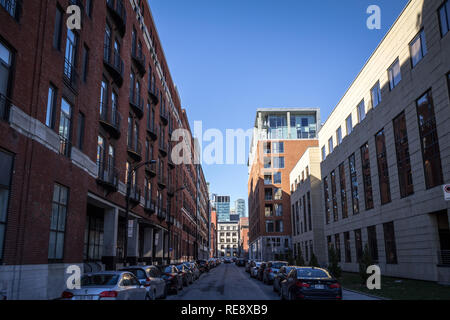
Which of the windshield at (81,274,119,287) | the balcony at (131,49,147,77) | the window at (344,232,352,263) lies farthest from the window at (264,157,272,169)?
the windshield at (81,274,119,287)

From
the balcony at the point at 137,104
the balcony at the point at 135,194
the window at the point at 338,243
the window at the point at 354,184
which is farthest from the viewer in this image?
the window at the point at 338,243

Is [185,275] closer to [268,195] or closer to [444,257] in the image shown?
[444,257]

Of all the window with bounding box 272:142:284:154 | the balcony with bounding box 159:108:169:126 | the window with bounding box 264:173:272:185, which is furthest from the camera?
the window with bounding box 272:142:284:154

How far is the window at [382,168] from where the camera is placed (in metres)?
30.5

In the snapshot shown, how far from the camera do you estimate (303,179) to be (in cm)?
6184

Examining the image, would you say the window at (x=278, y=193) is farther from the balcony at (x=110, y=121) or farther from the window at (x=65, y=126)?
the window at (x=65, y=126)

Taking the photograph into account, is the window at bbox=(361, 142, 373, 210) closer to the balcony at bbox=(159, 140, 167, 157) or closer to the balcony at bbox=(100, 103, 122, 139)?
the balcony at bbox=(159, 140, 167, 157)

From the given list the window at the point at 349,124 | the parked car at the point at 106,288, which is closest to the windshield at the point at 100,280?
the parked car at the point at 106,288

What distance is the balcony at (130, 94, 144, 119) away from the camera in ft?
101

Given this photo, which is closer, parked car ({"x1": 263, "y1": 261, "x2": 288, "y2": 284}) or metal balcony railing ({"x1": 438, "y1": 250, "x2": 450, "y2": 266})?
metal balcony railing ({"x1": 438, "y1": 250, "x2": 450, "y2": 266})

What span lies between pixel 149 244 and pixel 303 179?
102 ft

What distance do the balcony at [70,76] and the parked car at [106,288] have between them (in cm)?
1103

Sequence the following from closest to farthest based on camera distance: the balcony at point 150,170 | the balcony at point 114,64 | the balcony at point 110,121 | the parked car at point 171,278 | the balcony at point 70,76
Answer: the balcony at point 70,76, the parked car at point 171,278, the balcony at point 110,121, the balcony at point 114,64, the balcony at point 150,170

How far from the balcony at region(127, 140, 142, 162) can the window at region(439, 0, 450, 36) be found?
21711 mm
